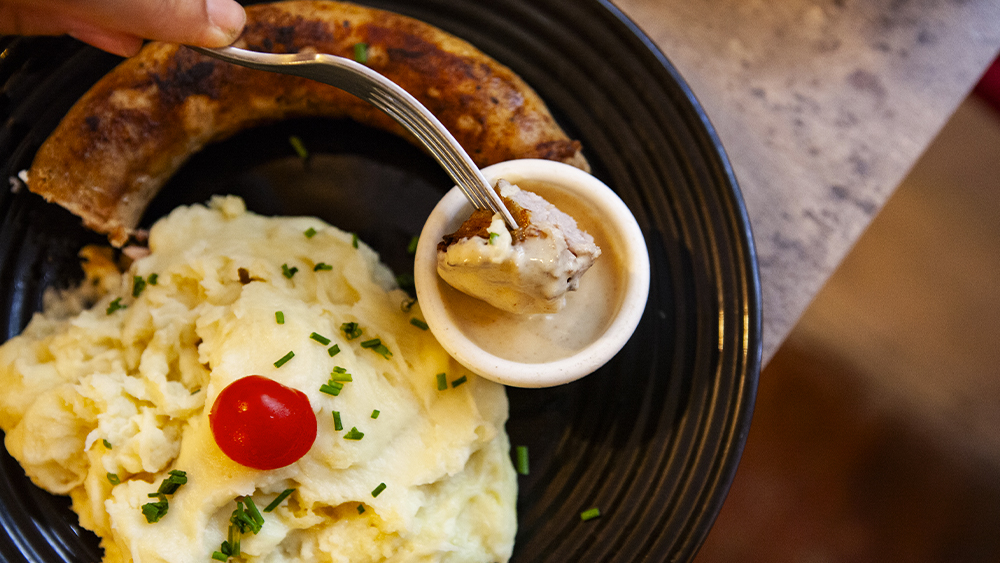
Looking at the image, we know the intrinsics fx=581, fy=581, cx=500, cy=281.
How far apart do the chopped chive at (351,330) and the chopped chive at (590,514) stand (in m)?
1.23

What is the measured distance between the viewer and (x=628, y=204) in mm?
2672

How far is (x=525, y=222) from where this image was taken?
193 centimetres

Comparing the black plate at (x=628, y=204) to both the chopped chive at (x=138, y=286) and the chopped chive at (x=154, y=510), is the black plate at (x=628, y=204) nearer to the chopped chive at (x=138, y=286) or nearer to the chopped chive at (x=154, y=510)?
the chopped chive at (x=138, y=286)

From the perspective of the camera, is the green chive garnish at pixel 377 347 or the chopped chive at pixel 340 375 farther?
the green chive garnish at pixel 377 347

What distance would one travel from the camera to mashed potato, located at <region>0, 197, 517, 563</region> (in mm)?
2127

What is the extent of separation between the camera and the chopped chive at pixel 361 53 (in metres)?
2.43

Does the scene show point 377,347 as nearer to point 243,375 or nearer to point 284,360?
point 284,360

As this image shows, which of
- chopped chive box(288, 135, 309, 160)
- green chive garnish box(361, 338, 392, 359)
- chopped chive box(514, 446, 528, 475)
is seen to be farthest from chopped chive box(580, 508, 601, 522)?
chopped chive box(288, 135, 309, 160)

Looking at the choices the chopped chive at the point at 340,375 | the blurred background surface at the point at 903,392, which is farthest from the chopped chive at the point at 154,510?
the blurred background surface at the point at 903,392

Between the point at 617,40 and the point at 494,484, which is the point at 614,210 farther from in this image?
the point at 494,484

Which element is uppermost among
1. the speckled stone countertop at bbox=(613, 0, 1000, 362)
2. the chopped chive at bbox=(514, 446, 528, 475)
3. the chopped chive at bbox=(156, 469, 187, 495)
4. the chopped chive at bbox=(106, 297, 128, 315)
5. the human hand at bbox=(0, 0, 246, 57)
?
the speckled stone countertop at bbox=(613, 0, 1000, 362)

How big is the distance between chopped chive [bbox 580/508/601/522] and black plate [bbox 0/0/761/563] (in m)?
0.03

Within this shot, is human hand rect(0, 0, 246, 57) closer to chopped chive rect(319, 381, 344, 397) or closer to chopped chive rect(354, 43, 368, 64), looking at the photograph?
chopped chive rect(354, 43, 368, 64)

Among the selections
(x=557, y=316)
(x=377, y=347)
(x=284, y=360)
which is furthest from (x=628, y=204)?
(x=284, y=360)
